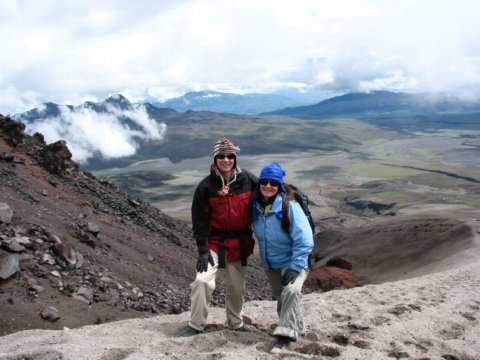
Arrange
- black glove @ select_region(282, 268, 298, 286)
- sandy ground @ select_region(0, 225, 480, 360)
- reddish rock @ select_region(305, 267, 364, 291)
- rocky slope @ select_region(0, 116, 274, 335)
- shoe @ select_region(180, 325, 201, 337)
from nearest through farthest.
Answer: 1. sandy ground @ select_region(0, 225, 480, 360)
2. black glove @ select_region(282, 268, 298, 286)
3. shoe @ select_region(180, 325, 201, 337)
4. rocky slope @ select_region(0, 116, 274, 335)
5. reddish rock @ select_region(305, 267, 364, 291)

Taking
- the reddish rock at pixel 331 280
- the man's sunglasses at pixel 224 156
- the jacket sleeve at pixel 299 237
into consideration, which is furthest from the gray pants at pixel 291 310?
the reddish rock at pixel 331 280

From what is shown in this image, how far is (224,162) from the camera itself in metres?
6.66

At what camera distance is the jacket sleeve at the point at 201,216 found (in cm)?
674

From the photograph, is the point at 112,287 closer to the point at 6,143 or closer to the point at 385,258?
the point at 6,143

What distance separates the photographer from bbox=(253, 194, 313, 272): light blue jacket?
248 inches

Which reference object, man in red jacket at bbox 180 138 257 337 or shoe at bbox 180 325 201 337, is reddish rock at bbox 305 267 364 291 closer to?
shoe at bbox 180 325 201 337

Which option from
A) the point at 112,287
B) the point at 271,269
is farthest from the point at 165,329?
the point at 112,287

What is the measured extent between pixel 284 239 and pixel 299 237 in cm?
30

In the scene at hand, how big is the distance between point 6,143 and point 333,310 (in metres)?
17.3

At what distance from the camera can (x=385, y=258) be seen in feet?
90.0

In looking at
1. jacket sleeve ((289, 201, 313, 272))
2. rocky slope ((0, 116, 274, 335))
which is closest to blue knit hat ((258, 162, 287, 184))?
jacket sleeve ((289, 201, 313, 272))

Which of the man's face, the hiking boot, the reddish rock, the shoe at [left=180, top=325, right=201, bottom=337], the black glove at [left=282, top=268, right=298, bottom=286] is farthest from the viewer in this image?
the reddish rock

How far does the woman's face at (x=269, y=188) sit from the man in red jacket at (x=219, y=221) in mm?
376

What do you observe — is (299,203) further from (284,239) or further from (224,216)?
(224,216)
